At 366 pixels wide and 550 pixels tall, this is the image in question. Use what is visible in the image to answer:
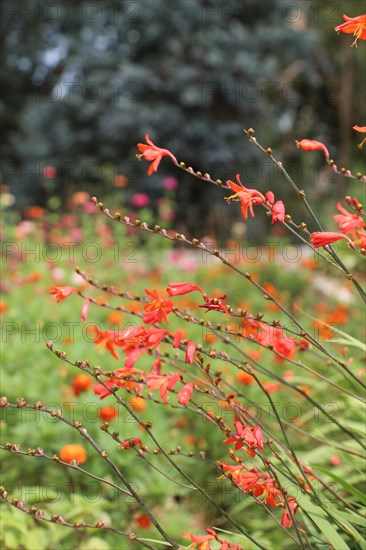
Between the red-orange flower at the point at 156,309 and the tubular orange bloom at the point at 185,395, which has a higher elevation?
the red-orange flower at the point at 156,309

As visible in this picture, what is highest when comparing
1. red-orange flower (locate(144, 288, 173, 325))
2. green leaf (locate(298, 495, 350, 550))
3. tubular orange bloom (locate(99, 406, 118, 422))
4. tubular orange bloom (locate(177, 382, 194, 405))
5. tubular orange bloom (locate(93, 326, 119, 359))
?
red-orange flower (locate(144, 288, 173, 325))

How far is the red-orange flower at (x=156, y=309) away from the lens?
1.30m

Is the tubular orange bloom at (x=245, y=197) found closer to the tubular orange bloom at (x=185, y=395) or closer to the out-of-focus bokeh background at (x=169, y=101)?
the tubular orange bloom at (x=185, y=395)

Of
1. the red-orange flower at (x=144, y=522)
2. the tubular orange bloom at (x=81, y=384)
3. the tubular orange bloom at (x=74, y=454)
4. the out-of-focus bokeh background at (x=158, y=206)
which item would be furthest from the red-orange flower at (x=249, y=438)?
the tubular orange bloom at (x=81, y=384)

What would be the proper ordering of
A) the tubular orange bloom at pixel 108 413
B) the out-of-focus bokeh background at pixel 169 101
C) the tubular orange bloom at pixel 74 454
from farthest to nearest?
the out-of-focus bokeh background at pixel 169 101, the tubular orange bloom at pixel 108 413, the tubular orange bloom at pixel 74 454

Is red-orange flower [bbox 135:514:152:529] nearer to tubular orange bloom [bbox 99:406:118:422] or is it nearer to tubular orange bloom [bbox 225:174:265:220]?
tubular orange bloom [bbox 99:406:118:422]

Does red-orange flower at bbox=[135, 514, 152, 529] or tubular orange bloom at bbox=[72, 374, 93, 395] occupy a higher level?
tubular orange bloom at bbox=[72, 374, 93, 395]

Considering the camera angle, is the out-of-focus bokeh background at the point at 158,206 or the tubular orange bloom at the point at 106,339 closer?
the tubular orange bloom at the point at 106,339

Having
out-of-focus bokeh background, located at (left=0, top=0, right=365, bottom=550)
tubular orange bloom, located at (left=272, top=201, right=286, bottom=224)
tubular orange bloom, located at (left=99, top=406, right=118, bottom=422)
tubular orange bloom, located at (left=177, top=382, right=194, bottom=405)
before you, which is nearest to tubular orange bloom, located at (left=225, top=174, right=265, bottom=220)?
tubular orange bloom, located at (left=272, top=201, right=286, bottom=224)

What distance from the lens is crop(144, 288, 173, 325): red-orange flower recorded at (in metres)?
1.30

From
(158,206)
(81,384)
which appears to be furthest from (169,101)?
(81,384)

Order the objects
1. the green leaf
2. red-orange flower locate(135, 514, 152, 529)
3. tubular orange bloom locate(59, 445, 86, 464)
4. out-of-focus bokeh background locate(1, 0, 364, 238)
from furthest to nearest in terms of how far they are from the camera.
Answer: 1. out-of-focus bokeh background locate(1, 0, 364, 238)
2. red-orange flower locate(135, 514, 152, 529)
3. tubular orange bloom locate(59, 445, 86, 464)
4. the green leaf

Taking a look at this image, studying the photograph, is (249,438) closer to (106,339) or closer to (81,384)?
(106,339)

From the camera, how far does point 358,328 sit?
4.48 metres
